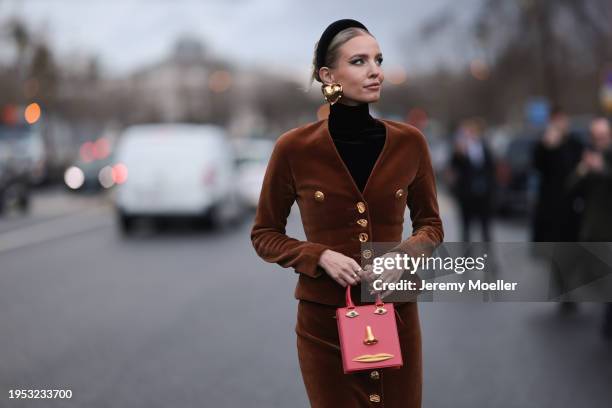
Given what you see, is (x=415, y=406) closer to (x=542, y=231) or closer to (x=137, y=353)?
(x=137, y=353)

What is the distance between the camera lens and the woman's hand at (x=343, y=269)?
2.69 m

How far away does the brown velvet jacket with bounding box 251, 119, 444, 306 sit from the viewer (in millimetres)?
2793

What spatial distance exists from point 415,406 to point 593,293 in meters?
0.96

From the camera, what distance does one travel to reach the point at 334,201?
2.79 m

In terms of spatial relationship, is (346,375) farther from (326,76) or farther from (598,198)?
(598,198)

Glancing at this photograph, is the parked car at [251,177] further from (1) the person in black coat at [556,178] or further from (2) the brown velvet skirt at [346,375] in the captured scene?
(2) the brown velvet skirt at [346,375]

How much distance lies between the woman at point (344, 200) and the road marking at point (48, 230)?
1273 cm

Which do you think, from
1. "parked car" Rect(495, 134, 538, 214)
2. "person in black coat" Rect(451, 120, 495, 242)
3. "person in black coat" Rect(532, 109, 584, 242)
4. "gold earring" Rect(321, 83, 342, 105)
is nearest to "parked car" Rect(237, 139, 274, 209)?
"parked car" Rect(495, 134, 538, 214)

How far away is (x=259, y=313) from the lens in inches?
352

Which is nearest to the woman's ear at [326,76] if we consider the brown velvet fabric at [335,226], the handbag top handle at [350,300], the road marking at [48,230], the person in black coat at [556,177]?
the brown velvet fabric at [335,226]

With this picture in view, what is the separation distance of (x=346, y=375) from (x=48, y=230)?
53.9 feet

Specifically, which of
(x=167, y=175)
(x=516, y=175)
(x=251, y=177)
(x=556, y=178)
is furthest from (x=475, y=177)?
(x=251, y=177)

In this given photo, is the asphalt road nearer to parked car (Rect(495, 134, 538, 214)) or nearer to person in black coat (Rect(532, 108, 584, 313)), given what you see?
person in black coat (Rect(532, 108, 584, 313))

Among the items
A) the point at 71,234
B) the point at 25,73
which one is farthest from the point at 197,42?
the point at 71,234
